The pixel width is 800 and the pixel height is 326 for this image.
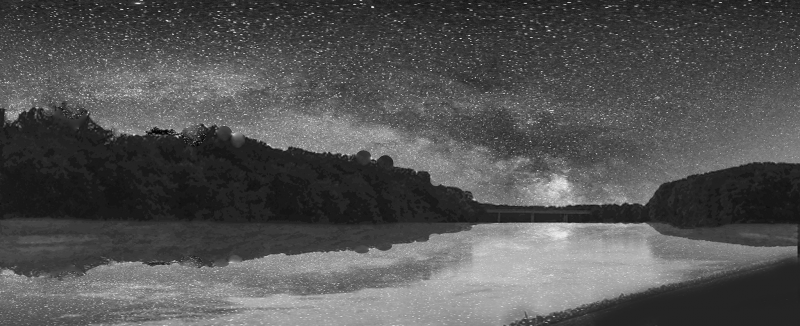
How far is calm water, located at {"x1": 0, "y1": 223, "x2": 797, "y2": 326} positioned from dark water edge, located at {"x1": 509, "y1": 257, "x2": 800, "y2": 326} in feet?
2.58

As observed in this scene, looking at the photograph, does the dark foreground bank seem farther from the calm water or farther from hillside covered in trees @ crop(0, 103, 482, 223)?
hillside covered in trees @ crop(0, 103, 482, 223)

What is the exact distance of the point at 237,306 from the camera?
54.2 feet

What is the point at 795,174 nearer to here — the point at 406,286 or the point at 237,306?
the point at 406,286

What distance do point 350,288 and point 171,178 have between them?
31.4 m

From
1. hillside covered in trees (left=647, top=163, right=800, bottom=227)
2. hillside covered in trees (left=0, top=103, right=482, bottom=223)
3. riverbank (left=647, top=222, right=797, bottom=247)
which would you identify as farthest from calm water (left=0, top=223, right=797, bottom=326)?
hillside covered in trees (left=647, top=163, right=800, bottom=227)

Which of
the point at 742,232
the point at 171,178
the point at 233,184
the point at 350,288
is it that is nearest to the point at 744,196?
the point at 742,232

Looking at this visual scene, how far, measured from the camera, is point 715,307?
16.3m

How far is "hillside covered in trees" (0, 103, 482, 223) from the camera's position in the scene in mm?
41906

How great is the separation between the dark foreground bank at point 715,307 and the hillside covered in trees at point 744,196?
44763 mm

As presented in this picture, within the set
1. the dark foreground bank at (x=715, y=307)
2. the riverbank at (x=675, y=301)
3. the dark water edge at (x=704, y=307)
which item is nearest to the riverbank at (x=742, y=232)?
the riverbank at (x=675, y=301)

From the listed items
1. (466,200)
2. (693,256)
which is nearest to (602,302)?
(693,256)

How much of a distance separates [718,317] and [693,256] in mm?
18613

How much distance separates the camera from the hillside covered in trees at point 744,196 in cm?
6288

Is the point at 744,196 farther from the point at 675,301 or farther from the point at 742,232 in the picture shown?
the point at 675,301
